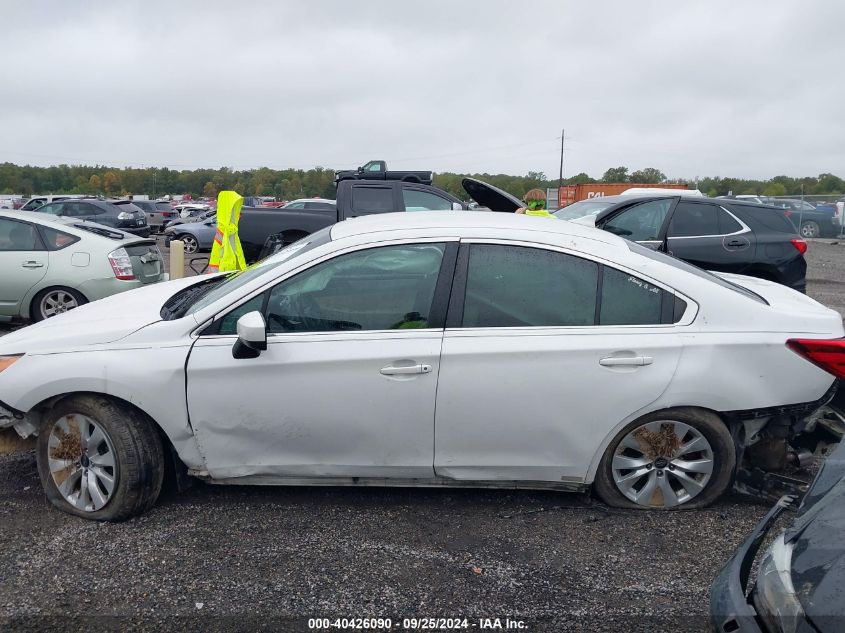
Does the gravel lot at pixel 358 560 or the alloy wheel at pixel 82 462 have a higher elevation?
the alloy wheel at pixel 82 462

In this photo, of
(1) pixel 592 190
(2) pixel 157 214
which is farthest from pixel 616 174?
(2) pixel 157 214

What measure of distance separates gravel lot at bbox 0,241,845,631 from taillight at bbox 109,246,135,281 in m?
4.57

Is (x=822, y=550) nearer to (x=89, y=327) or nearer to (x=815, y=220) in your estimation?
(x=89, y=327)

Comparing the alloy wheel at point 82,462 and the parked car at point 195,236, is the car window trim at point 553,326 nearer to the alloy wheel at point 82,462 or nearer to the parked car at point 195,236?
the alloy wheel at point 82,462

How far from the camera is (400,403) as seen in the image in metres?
3.38

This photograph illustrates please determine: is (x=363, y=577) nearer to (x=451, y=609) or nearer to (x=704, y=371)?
(x=451, y=609)

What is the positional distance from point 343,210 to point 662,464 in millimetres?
8040

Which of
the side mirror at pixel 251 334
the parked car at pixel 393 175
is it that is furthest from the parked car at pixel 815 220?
the side mirror at pixel 251 334

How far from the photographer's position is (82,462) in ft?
11.6

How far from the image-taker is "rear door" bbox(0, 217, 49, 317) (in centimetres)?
800

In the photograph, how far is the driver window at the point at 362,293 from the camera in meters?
3.48

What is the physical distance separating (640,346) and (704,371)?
0.34 meters

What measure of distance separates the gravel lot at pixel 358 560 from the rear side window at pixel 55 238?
193 inches

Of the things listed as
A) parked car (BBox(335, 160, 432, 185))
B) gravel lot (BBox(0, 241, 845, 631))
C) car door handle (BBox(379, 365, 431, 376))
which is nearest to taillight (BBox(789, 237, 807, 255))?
gravel lot (BBox(0, 241, 845, 631))
